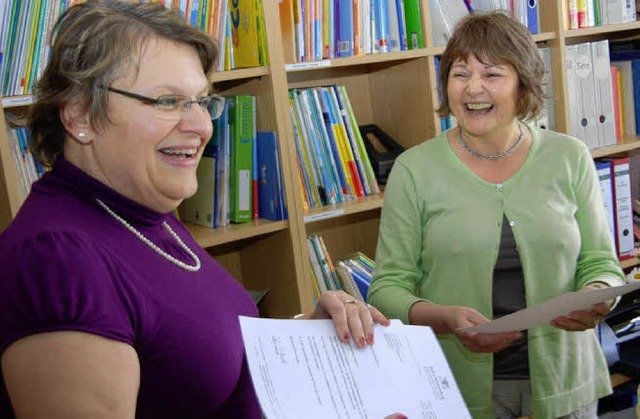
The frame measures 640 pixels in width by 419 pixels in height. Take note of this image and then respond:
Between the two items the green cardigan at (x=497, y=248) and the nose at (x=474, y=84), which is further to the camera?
the nose at (x=474, y=84)

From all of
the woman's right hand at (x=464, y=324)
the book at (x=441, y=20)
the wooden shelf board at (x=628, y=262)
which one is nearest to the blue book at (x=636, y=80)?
the wooden shelf board at (x=628, y=262)

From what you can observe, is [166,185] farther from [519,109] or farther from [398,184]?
[519,109]

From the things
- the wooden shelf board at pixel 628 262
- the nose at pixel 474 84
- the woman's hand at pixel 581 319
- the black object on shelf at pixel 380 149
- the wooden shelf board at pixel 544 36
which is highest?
the wooden shelf board at pixel 544 36

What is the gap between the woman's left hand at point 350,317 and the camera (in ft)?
4.19

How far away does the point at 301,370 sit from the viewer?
45.8 inches

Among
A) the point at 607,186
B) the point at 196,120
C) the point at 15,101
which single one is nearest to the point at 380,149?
the point at 607,186

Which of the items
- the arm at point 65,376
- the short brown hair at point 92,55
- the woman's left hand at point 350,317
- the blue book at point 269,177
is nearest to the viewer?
the arm at point 65,376

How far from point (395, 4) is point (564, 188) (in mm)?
1069

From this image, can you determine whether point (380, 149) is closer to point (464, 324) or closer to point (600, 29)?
point (600, 29)

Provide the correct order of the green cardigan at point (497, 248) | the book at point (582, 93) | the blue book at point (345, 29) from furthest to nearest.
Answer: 1. the book at point (582, 93)
2. the blue book at point (345, 29)
3. the green cardigan at point (497, 248)

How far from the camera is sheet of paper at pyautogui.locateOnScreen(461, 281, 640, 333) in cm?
140

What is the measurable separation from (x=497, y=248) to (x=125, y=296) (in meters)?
1.02

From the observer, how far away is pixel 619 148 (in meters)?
3.12

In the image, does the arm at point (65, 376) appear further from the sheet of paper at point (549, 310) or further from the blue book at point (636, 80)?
the blue book at point (636, 80)
